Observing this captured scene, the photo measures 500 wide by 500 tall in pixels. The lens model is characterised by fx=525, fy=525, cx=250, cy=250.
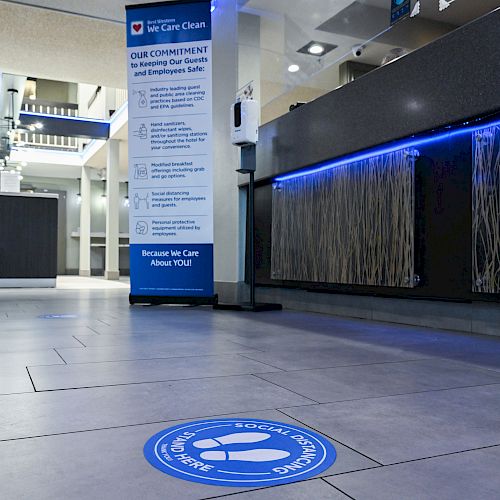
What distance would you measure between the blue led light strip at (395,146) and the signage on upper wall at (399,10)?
1.48 m

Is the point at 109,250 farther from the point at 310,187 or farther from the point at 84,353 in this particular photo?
the point at 84,353

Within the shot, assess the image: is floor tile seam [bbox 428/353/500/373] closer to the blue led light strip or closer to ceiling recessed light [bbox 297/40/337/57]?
the blue led light strip

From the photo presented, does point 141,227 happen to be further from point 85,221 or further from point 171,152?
point 85,221

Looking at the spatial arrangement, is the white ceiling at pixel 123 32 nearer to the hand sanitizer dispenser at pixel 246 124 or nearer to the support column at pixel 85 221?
the hand sanitizer dispenser at pixel 246 124

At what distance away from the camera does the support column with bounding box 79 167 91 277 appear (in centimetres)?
1476

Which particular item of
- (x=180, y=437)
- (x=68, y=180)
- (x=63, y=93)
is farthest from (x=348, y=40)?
(x=63, y=93)

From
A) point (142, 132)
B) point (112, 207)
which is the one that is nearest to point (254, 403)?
point (142, 132)

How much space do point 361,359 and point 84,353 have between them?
1114mm

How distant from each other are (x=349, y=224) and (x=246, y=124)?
111 centimetres

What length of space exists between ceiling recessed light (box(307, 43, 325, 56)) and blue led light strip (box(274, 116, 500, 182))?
259cm

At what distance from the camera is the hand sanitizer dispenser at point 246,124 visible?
4.00 m

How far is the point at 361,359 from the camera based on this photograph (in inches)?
80.6

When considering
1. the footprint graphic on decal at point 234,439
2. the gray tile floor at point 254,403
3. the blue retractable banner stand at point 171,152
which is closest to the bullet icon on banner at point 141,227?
the blue retractable banner stand at point 171,152

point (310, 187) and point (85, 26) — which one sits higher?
point (85, 26)
